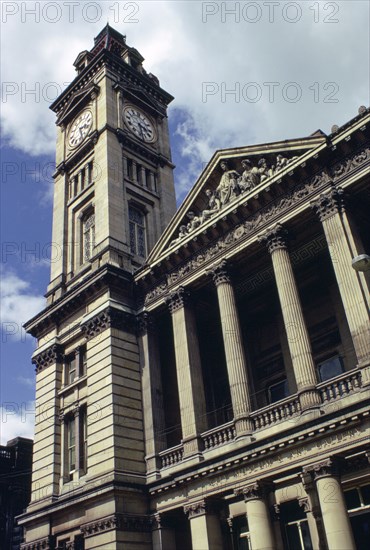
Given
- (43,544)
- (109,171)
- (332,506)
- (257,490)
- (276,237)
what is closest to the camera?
(332,506)

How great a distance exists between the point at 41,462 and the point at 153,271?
1235cm

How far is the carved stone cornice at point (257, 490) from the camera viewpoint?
2500cm

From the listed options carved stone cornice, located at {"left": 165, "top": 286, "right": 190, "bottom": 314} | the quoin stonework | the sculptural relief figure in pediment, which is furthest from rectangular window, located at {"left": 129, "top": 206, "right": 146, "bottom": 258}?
the sculptural relief figure in pediment

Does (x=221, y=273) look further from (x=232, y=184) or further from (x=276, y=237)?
(x=232, y=184)

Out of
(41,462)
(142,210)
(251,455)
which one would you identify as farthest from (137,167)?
(251,455)

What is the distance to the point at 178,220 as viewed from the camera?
34.2 metres

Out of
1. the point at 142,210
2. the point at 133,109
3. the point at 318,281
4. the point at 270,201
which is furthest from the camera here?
the point at 133,109

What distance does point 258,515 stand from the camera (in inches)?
972

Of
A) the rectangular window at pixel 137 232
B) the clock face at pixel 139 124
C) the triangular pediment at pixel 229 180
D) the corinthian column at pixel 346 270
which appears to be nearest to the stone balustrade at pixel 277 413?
the corinthian column at pixel 346 270

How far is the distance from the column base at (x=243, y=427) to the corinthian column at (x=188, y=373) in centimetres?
256

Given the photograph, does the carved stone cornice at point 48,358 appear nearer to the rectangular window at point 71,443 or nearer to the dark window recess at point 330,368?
the rectangular window at point 71,443

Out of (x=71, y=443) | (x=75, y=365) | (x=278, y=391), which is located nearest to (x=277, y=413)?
(x=278, y=391)

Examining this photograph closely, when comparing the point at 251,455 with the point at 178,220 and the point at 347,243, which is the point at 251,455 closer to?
the point at 347,243

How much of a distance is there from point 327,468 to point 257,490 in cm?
361
